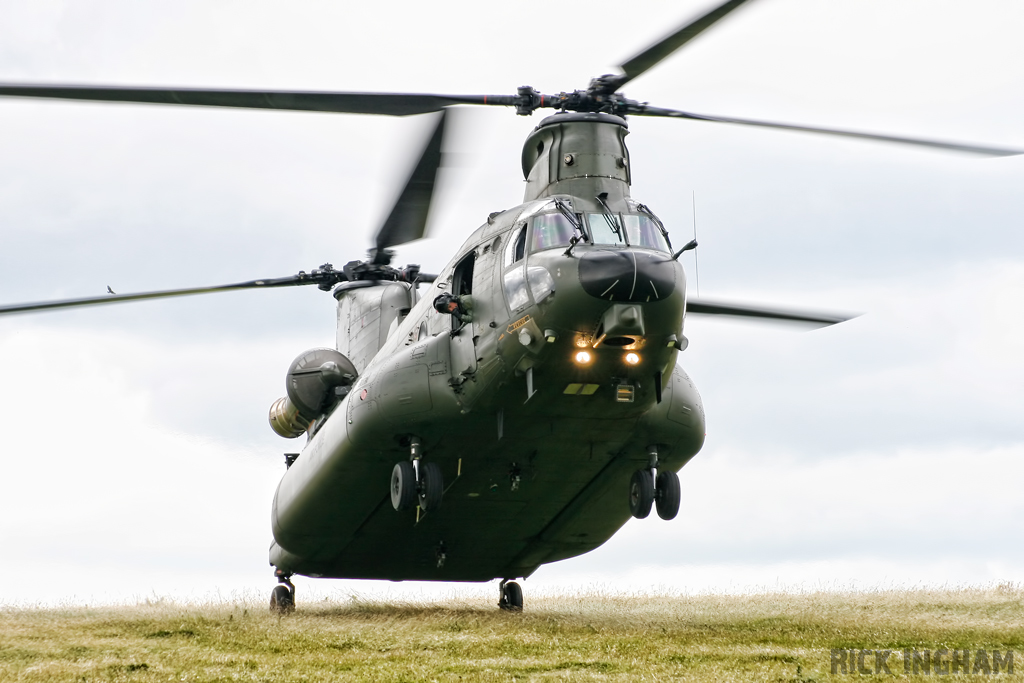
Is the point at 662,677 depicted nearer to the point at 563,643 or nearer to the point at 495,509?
the point at 563,643

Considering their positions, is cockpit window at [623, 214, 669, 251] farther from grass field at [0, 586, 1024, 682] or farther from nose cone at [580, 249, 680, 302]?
grass field at [0, 586, 1024, 682]

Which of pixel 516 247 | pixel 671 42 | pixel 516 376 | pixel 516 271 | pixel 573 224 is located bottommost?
pixel 516 376

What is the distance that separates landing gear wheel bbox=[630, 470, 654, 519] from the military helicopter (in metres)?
0.03

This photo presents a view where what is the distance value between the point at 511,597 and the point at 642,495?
5735mm

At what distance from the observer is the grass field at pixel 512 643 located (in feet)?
34.0

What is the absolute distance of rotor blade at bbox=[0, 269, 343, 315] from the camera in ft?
49.0

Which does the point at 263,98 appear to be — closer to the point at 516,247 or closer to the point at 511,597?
the point at 516,247

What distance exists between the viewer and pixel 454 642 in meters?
12.5

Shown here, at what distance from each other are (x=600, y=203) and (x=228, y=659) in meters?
6.44

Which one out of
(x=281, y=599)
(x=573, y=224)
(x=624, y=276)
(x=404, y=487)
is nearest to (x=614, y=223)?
(x=573, y=224)

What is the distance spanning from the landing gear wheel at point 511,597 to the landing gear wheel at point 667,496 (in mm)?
5402

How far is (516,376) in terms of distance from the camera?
12750 mm

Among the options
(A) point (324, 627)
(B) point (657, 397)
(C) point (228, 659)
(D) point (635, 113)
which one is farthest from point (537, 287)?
(A) point (324, 627)

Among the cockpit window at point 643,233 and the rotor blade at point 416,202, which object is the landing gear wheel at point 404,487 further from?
the cockpit window at point 643,233
